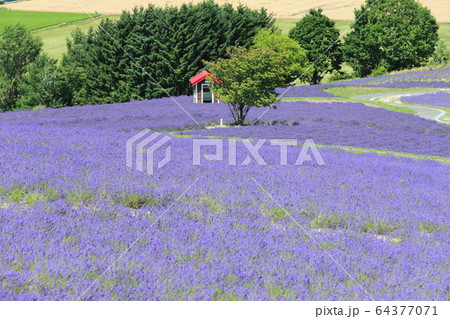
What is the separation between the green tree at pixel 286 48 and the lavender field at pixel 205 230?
5343 centimetres

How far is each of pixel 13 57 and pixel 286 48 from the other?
4595 centimetres

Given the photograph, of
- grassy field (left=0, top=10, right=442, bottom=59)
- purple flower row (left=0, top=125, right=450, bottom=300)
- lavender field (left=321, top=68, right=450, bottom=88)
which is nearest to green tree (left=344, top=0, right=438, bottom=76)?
lavender field (left=321, top=68, right=450, bottom=88)

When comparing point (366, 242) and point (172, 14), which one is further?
point (172, 14)

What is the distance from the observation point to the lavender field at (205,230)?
332 cm

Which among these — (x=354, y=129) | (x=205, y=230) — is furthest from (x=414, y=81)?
(x=205, y=230)

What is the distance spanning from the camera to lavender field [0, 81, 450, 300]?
3324mm

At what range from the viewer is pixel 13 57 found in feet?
240

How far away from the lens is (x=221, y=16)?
60.2 m

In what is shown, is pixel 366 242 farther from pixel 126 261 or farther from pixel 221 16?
pixel 221 16

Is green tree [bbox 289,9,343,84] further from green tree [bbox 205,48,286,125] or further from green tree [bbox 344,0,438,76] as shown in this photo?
green tree [bbox 205,48,286,125]

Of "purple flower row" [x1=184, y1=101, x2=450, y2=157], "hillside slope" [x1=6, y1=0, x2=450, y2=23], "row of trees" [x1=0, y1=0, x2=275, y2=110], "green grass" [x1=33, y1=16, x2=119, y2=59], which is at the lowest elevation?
"purple flower row" [x1=184, y1=101, x2=450, y2=157]

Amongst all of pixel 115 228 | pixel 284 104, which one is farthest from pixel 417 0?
pixel 115 228

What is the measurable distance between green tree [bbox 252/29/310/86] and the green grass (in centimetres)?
4179

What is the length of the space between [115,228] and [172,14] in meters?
55.9
